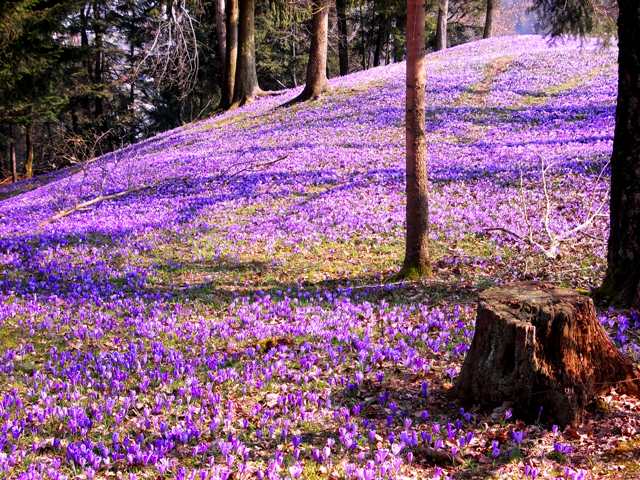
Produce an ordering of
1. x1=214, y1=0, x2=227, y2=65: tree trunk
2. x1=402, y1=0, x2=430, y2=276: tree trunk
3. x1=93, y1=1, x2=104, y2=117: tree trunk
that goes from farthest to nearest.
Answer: x1=93, y1=1, x2=104, y2=117: tree trunk, x1=214, y1=0, x2=227, y2=65: tree trunk, x1=402, y1=0, x2=430, y2=276: tree trunk

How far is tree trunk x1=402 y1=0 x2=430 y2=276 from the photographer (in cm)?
820

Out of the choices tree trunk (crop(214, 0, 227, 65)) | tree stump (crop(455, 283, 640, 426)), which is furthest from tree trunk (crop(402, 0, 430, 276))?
tree trunk (crop(214, 0, 227, 65))

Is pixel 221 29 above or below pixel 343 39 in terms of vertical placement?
below

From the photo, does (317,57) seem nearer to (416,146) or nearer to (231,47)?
(231,47)

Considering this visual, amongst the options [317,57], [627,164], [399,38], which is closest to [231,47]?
[317,57]

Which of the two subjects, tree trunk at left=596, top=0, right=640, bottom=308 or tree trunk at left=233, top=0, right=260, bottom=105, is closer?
tree trunk at left=596, top=0, right=640, bottom=308

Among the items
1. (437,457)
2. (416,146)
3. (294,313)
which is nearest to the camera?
(437,457)

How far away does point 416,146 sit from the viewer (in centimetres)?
848

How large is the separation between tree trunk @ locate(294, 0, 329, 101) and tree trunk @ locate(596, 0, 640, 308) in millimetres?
20448

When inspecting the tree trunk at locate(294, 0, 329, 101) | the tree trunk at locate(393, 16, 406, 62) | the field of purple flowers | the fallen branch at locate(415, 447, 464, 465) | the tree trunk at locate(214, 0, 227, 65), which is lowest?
the fallen branch at locate(415, 447, 464, 465)

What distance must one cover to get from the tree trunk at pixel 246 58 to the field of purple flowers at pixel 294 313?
40.5ft

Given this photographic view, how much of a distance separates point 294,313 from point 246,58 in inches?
994

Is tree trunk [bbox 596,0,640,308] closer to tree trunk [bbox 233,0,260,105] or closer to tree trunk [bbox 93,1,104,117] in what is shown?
tree trunk [bbox 233,0,260,105]

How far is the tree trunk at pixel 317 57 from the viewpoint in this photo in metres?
26.6
